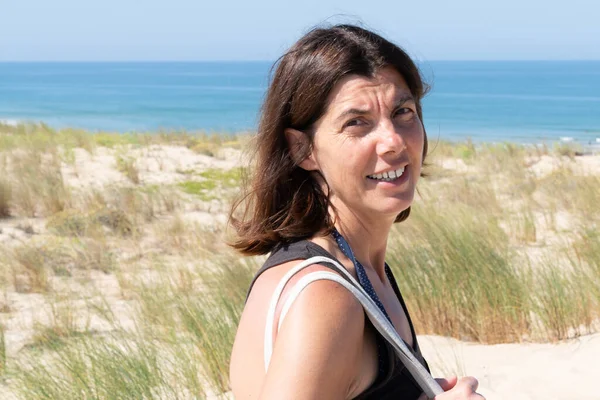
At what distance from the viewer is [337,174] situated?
1.78 meters

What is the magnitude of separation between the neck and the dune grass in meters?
1.29

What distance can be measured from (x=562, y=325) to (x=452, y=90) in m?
80.0

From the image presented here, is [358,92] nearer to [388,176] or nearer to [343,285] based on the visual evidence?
[388,176]

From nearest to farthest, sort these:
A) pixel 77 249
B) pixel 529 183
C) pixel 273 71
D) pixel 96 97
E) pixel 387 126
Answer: pixel 387 126 → pixel 273 71 → pixel 77 249 → pixel 529 183 → pixel 96 97

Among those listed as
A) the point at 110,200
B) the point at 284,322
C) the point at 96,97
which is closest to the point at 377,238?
the point at 284,322

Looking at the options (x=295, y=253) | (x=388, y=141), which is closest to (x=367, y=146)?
(x=388, y=141)

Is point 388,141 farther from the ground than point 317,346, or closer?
farther from the ground

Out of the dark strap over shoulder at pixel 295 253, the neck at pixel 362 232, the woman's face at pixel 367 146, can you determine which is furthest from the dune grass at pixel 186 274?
the dark strap over shoulder at pixel 295 253

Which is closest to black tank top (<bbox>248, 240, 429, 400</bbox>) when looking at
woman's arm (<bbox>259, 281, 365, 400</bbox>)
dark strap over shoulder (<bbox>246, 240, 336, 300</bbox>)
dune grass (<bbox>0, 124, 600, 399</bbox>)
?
dark strap over shoulder (<bbox>246, 240, 336, 300</bbox>)

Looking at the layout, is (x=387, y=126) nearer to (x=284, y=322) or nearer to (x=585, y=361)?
(x=284, y=322)

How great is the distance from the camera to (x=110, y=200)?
361 inches

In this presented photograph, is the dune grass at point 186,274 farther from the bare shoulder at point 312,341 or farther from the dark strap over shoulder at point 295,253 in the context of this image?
the bare shoulder at point 312,341

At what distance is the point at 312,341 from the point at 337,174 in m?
0.54

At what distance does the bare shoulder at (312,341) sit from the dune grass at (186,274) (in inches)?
68.3
